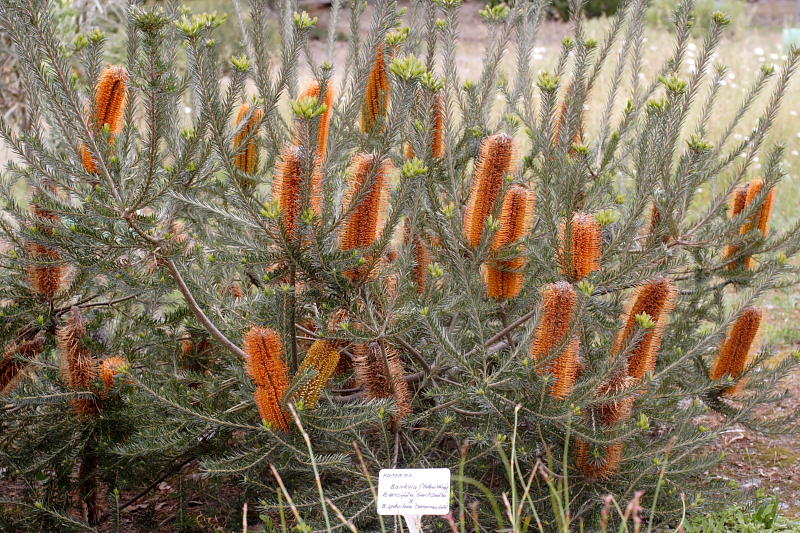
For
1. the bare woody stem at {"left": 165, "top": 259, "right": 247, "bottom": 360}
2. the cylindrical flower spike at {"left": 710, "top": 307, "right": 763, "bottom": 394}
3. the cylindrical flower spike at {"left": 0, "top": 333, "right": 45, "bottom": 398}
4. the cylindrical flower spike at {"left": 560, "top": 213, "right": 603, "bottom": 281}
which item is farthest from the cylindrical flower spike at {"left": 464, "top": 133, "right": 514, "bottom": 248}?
the cylindrical flower spike at {"left": 0, "top": 333, "right": 45, "bottom": 398}

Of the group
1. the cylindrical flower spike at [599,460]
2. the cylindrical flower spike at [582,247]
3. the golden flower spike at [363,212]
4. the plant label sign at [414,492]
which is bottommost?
the cylindrical flower spike at [599,460]

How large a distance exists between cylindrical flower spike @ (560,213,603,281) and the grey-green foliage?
49mm

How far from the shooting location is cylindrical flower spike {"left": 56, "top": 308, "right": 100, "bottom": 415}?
2725 millimetres

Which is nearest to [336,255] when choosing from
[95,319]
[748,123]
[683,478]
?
[95,319]

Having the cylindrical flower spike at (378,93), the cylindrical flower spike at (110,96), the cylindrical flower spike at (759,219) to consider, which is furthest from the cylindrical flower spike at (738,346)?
the cylindrical flower spike at (110,96)

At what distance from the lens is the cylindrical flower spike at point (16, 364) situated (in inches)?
114

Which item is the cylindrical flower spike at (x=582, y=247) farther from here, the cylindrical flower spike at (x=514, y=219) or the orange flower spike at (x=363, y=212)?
the orange flower spike at (x=363, y=212)

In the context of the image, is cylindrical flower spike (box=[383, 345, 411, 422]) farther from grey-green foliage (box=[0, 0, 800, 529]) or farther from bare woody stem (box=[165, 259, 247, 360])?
bare woody stem (box=[165, 259, 247, 360])

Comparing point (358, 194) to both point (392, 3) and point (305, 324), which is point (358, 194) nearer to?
point (392, 3)

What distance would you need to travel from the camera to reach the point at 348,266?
212cm

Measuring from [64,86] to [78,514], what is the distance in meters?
1.97

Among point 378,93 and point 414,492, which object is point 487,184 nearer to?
point 378,93

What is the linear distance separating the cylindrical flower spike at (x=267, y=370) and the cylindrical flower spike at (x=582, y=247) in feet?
2.72

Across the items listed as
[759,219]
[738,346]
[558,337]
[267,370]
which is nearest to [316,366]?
[267,370]
